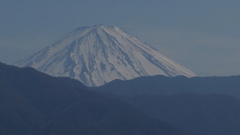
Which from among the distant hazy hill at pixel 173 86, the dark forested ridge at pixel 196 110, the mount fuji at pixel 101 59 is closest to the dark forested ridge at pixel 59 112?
the dark forested ridge at pixel 196 110

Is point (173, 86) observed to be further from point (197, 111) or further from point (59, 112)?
point (59, 112)

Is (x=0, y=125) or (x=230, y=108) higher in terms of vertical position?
(x=230, y=108)

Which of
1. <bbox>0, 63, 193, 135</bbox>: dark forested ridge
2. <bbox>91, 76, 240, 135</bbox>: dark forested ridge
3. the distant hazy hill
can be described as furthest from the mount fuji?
<bbox>0, 63, 193, 135</bbox>: dark forested ridge

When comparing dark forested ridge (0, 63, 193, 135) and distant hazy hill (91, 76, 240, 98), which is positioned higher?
distant hazy hill (91, 76, 240, 98)

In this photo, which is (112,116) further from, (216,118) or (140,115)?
(216,118)

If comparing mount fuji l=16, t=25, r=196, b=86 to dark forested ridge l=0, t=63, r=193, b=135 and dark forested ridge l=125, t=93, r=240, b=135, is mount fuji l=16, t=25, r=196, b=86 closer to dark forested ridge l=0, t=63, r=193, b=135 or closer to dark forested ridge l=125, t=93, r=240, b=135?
dark forested ridge l=125, t=93, r=240, b=135

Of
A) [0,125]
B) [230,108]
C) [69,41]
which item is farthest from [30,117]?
[69,41]
